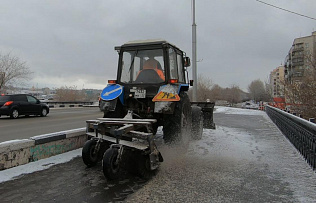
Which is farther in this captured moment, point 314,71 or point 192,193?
point 314,71

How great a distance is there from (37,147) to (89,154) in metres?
1.32

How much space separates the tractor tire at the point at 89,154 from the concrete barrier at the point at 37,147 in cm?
120

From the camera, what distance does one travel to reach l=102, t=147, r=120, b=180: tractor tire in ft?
12.8

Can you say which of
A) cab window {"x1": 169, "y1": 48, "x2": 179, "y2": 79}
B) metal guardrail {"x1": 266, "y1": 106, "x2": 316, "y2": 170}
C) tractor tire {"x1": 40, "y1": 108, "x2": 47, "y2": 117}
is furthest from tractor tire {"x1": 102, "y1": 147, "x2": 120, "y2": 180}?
tractor tire {"x1": 40, "y1": 108, "x2": 47, "y2": 117}

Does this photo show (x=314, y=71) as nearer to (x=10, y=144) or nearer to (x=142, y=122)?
(x=142, y=122)

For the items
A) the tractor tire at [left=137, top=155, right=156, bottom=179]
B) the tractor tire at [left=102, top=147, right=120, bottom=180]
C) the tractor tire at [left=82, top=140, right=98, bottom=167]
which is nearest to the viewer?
the tractor tire at [left=102, top=147, right=120, bottom=180]

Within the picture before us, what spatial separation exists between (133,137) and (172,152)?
193 centimetres

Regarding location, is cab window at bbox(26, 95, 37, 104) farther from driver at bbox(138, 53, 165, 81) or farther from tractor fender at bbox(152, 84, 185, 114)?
tractor fender at bbox(152, 84, 185, 114)

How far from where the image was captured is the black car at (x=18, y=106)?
47.0ft

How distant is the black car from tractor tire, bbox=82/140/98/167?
39.4 feet

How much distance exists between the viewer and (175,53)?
6520 mm

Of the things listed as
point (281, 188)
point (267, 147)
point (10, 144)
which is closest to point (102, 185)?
point (10, 144)

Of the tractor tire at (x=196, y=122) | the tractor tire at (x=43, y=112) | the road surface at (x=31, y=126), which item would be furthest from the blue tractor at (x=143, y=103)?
the tractor tire at (x=43, y=112)

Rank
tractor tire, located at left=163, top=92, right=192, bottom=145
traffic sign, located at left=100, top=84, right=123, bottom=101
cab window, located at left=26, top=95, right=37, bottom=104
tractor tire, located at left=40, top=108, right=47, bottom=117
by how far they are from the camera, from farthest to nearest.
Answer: tractor tire, located at left=40, top=108, right=47, bottom=117, cab window, located at left=26, top=95, right=37, bottom=104, traffic sign, located at left=100, top=84, right=123, bottom=101, tractor tire, located at left=163, top=92, right=192, bottom=145
